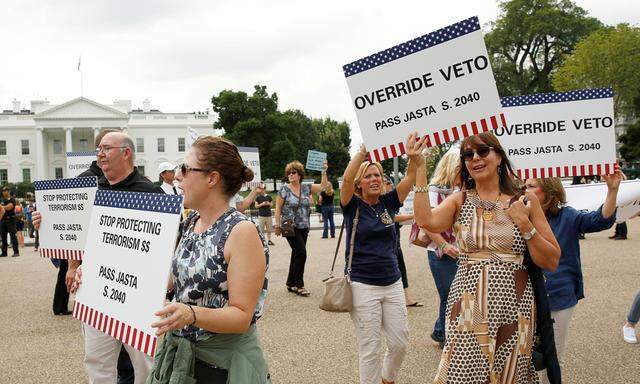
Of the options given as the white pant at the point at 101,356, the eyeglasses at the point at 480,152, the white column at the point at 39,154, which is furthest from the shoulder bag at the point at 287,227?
the white column at the point at 39,154

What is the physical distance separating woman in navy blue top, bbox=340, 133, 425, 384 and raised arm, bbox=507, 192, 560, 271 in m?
1.23

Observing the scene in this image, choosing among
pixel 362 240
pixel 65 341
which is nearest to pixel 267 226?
pixel 65 341

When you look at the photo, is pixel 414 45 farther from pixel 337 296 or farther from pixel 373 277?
pixel 337 296

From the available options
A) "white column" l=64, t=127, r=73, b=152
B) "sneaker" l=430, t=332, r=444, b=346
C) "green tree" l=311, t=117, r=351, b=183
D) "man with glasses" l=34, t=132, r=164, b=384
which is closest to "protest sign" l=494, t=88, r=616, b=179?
"sneaker" l=430, t=332, r=444, b=346

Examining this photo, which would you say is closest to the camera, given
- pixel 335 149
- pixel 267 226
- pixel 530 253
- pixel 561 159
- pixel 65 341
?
pixel 530 253

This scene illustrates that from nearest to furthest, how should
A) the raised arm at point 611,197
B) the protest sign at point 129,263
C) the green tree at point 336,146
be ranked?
the protest sign at point 129,263, the raised arm at point 611,197, the green tree at point 336,146

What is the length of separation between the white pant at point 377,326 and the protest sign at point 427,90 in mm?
1246

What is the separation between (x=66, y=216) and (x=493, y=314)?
290cm

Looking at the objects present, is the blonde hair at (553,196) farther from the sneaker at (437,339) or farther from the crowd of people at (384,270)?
the sneaker at (437,339)

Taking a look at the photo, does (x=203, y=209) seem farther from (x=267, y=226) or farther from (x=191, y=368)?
(x=267, y=226)

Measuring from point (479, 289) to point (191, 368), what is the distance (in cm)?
144

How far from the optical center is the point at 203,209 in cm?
240

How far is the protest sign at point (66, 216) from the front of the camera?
152 inches

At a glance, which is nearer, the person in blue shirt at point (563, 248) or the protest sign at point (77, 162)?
the person in blue shirt at point (563, 248)
